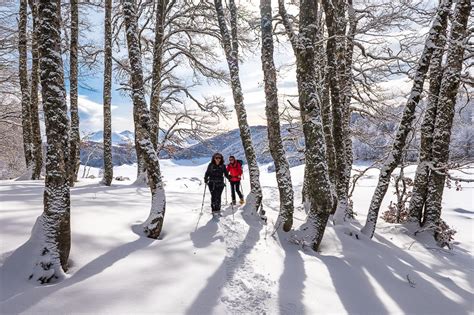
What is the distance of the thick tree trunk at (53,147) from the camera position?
3574 mm

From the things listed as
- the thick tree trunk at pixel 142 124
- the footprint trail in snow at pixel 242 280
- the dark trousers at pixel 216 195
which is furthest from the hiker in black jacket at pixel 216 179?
the thick tree trunk at pixel 142 124

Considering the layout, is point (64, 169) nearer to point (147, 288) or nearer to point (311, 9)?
point (147, 288)

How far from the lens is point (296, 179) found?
2684 centimetres

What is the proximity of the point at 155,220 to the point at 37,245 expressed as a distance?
5.84ft

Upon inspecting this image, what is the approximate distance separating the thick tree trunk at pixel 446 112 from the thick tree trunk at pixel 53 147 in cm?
838

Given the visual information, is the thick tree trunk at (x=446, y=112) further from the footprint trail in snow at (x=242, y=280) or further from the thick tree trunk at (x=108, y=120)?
the thick tree trunk at (x=108, y=120)

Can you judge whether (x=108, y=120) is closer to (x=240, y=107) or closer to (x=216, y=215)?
(x=240, y=107)

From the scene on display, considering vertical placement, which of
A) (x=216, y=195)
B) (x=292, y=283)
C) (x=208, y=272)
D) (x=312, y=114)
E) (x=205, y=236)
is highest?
(x=312, y=114)

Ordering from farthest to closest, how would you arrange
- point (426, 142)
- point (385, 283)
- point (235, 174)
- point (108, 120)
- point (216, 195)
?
point (108, 120) < point (235, 174) < point (426, 142) < point (216, 195) < point (385, 283)

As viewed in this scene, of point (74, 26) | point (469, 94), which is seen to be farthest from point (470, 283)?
point (74, 26)

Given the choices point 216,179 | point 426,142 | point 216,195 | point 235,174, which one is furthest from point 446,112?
point 216,195

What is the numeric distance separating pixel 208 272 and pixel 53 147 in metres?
2.53

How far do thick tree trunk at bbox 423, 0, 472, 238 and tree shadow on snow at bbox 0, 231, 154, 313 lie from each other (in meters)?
7.94

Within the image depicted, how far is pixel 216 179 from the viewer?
25.9ft
